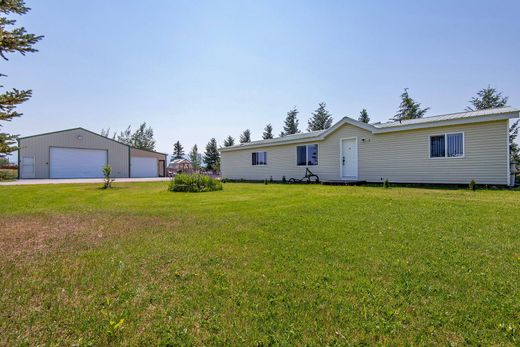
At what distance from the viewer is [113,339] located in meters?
1.90

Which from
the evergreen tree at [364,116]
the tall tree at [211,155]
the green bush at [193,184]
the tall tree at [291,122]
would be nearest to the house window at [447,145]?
the green bush at [193,184]

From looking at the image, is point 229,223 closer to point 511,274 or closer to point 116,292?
point 116,292

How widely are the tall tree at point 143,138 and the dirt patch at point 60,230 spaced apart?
152 ft

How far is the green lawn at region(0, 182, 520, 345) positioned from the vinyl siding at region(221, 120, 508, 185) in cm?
675

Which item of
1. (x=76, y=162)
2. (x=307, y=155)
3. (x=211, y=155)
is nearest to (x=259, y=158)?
(x=307, y=155)

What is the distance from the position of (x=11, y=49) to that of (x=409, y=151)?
13180mm

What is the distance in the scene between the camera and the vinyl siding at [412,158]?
10.2 m

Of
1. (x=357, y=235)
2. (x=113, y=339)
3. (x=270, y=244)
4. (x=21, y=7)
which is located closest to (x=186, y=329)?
(x=113, y=339)

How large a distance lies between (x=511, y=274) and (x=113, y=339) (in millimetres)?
3722

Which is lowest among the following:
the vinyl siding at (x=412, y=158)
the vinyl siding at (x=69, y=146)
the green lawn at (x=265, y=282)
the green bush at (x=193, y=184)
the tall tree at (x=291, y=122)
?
the green lawn at (x=265, y=282)

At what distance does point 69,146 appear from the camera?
87.4ft

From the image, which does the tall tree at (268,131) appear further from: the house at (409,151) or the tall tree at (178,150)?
the tall tree at (178,150)

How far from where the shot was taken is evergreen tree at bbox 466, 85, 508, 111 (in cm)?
2575

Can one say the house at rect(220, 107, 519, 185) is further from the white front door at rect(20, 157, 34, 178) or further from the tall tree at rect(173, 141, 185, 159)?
the tall tree at rect(173, 141, 185, 159)
